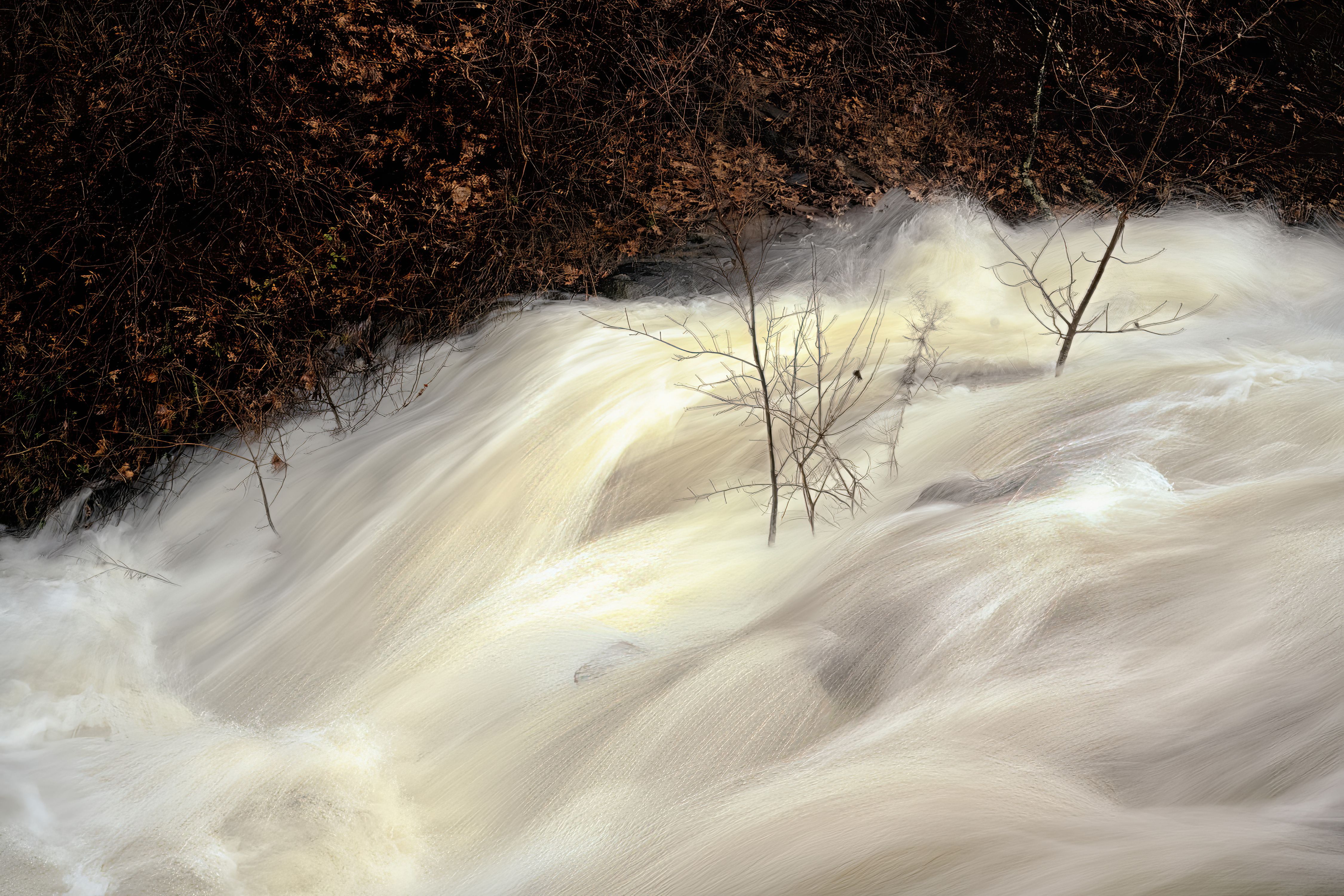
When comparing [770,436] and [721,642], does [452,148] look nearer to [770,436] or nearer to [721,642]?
[770,436]

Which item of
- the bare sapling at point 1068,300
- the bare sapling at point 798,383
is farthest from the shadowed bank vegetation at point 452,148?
the bare sapling at point 798,383

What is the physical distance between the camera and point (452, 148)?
5152mm

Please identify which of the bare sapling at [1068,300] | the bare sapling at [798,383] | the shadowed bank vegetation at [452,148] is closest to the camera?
the bare sapling at [798,383]

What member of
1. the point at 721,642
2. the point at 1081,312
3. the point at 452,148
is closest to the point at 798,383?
the point at 1081,312

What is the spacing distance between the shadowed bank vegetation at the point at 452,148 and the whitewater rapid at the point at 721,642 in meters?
0.60

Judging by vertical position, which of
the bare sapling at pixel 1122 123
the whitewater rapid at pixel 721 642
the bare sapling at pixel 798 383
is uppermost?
the bare sapling at pixel 1122 123

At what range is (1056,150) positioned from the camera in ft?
18.2

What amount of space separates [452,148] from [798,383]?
2541mm

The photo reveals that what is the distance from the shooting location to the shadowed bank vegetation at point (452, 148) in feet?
15.6

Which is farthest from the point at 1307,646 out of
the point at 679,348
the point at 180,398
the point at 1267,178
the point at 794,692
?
the point at 180,398

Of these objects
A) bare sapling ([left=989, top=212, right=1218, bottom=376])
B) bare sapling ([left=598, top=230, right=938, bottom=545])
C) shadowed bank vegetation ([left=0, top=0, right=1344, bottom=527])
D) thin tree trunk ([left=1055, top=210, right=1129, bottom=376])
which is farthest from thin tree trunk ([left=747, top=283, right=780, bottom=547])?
shadowed bank vegetation ([left=0, top=0, right=1344, bottom=527])

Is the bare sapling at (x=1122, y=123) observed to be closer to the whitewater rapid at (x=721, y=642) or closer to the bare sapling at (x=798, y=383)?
the whitewater rapid at (x=721, y=642)

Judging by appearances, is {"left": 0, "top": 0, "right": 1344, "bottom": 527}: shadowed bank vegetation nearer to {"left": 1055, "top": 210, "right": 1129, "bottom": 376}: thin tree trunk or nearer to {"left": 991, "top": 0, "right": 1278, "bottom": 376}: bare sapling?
{"left": 991, "top": 0, "right": 1278, "bottom": 376}: bare sapling

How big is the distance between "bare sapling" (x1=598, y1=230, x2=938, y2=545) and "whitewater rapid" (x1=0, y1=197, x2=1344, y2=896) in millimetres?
97
